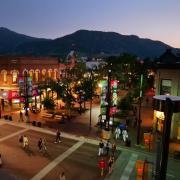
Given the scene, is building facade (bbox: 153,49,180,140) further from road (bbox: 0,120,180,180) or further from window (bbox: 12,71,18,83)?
window (bbox: 12,71,18,83)

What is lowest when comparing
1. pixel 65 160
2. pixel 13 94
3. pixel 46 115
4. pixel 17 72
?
pixel 65 160

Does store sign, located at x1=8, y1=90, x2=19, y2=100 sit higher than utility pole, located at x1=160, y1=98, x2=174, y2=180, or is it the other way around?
utility pole, located at x1=160, y1=98, x2=174, y2=180

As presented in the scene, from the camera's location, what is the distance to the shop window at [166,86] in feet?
105

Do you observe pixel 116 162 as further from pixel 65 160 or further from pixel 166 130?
pixel 166 130

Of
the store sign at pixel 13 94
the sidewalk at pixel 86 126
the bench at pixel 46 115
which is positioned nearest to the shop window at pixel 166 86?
the sidewalk at pixel 86 126

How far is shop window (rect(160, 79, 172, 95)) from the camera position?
32.0m

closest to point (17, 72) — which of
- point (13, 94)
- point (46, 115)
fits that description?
point (13, 94)

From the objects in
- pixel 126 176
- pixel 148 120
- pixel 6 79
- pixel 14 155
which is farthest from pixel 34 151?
pixel 6 79

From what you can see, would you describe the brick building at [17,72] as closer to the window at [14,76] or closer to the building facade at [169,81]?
the window at [14,76]

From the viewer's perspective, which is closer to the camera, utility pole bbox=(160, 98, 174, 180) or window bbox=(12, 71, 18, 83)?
utility pole bbox=(160, 98, 174, 180)

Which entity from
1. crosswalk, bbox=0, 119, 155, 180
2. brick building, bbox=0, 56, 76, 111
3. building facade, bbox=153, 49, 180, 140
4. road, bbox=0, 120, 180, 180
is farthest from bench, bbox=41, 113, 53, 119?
building facade, bbox=153, 49, 180, 140

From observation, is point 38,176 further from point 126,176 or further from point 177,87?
point 177,87

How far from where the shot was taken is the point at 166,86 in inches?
1272

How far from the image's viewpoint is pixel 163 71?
32.3 meters
